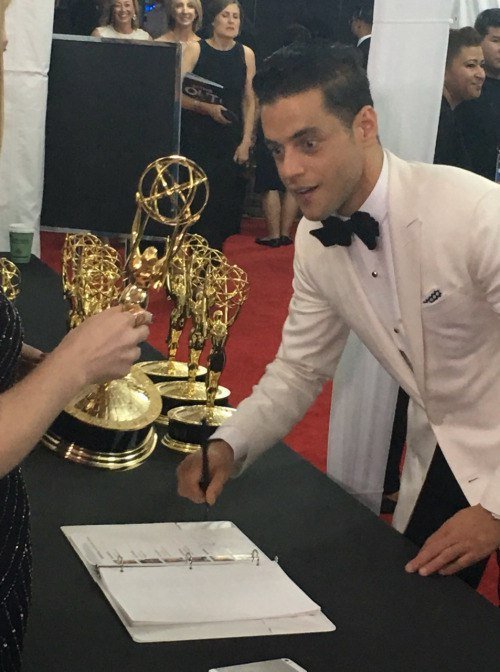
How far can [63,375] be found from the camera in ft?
3.01

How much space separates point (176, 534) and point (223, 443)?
23cm

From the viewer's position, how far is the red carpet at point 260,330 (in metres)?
3.31

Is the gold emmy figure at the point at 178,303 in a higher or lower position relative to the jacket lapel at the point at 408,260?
lower

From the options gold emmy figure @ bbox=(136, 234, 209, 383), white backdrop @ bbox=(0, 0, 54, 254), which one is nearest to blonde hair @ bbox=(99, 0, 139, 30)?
white backdrop @ bbox=(0, 0, 54, 254)

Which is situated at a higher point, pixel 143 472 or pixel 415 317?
pixel 415 317

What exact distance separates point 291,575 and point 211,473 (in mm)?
255

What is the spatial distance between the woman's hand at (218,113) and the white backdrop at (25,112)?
→ 1.34 metres

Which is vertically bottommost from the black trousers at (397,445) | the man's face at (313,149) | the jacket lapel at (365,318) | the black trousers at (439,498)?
the black trousers at (397,445)

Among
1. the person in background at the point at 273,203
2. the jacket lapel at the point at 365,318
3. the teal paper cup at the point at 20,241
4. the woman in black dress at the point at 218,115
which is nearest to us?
the jacket lapel at the point at 365,318

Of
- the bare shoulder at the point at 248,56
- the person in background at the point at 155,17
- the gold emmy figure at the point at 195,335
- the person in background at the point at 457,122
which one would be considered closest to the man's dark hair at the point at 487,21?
the person in background at the point at 457,122

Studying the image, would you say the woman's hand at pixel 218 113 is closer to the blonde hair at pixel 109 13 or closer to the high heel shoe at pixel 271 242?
the blonde hair at pixel 109 13

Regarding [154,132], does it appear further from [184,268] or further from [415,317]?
[415,317]

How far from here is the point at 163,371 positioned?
1949 mm

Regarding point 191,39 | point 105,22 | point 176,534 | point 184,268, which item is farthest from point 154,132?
point 176,534
